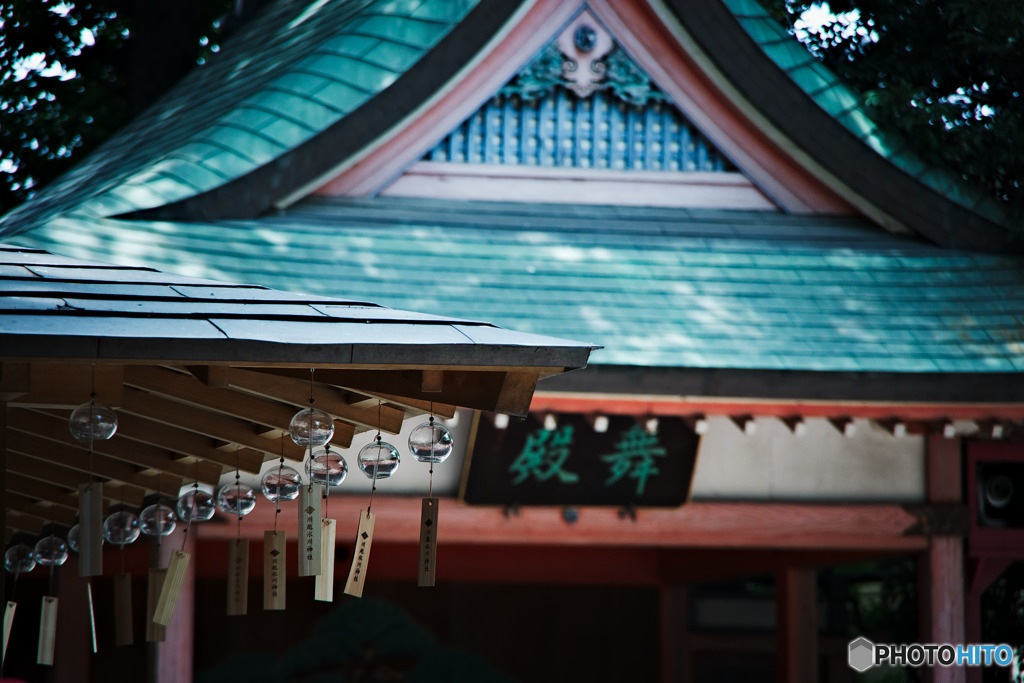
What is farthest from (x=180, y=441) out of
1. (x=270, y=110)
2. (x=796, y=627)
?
(x=796, y=627)

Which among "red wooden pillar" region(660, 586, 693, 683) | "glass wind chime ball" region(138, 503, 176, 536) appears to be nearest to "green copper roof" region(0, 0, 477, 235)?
"glass wind chime ball" region(138, 503, 176, 536)

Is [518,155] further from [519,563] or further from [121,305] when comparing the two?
[121,305]

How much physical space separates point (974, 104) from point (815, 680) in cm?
389

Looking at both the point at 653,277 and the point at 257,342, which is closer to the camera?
the point at 257,342

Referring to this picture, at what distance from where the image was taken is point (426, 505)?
10.3 ft

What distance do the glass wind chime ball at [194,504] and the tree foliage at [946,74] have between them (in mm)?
4615

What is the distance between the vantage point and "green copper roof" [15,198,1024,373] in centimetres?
532

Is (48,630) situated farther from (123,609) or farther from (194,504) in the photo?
(194,504)

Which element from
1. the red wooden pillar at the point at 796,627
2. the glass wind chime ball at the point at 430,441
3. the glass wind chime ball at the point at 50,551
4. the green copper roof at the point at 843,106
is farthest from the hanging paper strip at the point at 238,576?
the green copper roof at the point at 843,106

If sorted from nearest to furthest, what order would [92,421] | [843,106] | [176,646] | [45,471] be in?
1. [92,421]
2. [45,471]
3. [176,646]
4. [843,106]

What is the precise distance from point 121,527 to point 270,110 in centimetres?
314

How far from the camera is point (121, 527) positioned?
→ 3.52 meters

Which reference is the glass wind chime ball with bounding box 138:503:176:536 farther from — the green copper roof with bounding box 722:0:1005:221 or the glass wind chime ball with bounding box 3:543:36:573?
the green copper roof with bounding box 722:0:1005:221

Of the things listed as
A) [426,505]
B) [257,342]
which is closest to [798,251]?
[426,505]
